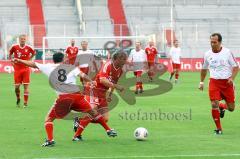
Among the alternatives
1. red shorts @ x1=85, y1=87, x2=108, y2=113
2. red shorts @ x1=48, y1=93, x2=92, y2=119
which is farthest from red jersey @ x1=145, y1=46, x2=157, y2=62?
red shorts @ x1=48, y1=93, x2=92, y2=119

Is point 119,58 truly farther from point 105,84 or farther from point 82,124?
point 82,124

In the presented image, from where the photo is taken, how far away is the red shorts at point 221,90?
15.9 meters

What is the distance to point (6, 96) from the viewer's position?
27.4 m

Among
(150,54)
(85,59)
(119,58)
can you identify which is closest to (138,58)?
(85,59)

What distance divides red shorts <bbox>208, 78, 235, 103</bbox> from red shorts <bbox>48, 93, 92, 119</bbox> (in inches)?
125

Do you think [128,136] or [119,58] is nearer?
[119,58]

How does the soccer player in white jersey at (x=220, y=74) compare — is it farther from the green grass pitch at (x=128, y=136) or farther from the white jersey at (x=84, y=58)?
the white jersey at (x=84, y=58)

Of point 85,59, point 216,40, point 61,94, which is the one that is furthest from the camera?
point 85,59

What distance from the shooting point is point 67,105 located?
14.1 m

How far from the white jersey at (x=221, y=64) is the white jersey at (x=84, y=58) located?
14620 mm

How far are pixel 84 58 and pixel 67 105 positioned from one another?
19251mm

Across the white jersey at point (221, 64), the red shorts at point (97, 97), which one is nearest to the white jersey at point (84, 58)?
the white jersey at point (221, 64)

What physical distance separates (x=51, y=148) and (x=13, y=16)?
45124 millimetres

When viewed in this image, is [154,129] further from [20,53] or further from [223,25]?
[223,25]
